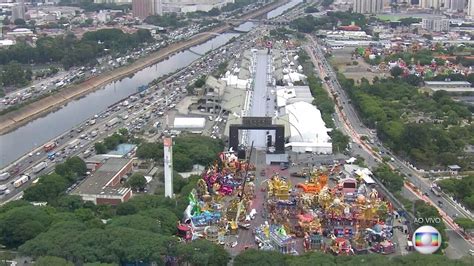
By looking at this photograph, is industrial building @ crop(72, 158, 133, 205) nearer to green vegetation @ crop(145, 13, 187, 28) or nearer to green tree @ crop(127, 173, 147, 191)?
green tree @ crop(127, 173, 147, 191)

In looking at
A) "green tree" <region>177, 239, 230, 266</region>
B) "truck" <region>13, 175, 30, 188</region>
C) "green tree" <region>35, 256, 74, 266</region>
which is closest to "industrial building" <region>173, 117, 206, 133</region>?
"truck" <region>13, 175, 30, 188</region>

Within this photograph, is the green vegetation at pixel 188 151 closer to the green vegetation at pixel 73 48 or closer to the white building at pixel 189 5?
the green vegetation at pixel 73 48

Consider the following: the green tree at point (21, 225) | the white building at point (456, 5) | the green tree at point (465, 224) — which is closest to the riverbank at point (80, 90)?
the green tree at point (21, 225)

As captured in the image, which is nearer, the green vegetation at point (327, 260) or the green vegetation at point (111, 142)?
the green vegetation at point (327, 260)

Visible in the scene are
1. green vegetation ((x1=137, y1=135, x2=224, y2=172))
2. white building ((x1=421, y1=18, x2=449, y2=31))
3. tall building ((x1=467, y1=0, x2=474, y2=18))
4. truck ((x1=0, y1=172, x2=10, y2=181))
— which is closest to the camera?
truck ((x1=0, y1=172, x2=10, y2=181))

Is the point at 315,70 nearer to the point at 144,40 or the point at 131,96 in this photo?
the point at 131,96

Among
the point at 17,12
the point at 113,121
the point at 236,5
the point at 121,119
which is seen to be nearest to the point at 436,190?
the point at 113,121

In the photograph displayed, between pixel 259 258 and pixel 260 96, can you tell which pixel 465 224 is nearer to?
pixel 259 258
